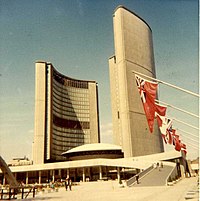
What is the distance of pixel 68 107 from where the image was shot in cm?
13925

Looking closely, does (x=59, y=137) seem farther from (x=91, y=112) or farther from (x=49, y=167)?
(x=49, y=167)

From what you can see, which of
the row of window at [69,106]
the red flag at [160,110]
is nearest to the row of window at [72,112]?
the row of window at [69,106]

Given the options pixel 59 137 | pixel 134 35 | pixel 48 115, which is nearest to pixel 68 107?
pixel 59 137

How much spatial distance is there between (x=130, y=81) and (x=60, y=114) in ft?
143

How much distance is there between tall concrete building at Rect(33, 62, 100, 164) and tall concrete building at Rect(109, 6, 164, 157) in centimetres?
2680

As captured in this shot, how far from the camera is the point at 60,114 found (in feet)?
429

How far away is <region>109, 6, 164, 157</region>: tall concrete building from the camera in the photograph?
9744 cm

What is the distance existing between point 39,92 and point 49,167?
3665 centimetres

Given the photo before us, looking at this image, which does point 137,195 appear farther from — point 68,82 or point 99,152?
point 68,82

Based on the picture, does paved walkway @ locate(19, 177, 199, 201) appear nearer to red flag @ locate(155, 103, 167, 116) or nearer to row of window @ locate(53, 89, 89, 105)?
red flag @ locate(155, 103, 167, 116)

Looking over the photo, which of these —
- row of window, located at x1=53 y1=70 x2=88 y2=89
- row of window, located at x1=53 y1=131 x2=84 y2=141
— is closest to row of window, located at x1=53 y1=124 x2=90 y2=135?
row of window, located at x1=53 y1=131 x2=84 y2=141

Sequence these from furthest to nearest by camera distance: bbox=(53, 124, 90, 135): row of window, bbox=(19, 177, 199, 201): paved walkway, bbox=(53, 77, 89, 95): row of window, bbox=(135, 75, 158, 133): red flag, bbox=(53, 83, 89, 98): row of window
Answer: bbox=(53, 77, 89, 95): row of window, bbox=(53, 83, 89, 98): row of window, bbox=(53, 124, 90, 135): row of window, bbox=(135, 75, 158, 133): red flag, bbox=(19, 177, 199, 201): paved walkway

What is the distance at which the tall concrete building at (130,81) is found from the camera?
97.4m

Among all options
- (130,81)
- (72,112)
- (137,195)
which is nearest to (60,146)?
(72,112)
